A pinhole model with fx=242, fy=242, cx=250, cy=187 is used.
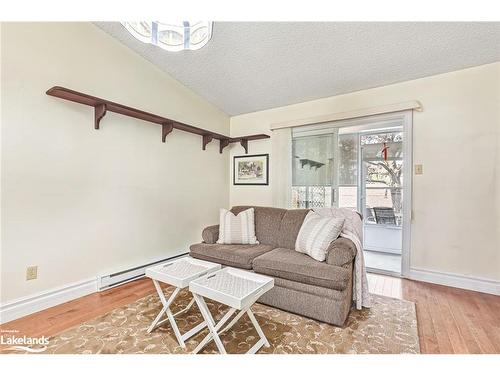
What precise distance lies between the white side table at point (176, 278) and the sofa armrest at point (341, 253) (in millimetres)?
965

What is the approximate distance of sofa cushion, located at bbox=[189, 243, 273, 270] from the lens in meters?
2.44

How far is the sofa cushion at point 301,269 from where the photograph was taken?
1909 millimetres

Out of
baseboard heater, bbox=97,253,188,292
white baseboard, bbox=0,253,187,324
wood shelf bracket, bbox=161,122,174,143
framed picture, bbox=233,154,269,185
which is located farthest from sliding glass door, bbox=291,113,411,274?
white baseboard, bbox=0,253,187,324

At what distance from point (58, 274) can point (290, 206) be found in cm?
293

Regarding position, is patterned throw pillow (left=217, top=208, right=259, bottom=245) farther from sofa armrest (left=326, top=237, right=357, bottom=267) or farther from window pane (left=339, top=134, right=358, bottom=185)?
window pane (left=339, top=134, right=358, bottom=185)

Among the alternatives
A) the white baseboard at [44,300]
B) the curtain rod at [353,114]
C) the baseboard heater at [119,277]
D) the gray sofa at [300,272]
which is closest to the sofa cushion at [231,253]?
the gray sofa at [300,272]

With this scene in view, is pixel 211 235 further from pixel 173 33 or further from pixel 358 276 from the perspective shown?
pixel 173 33

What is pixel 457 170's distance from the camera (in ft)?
8.82

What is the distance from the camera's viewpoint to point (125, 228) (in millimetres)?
2816

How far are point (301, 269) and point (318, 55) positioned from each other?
2218 mm

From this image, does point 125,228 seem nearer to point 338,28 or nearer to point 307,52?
point 307,52

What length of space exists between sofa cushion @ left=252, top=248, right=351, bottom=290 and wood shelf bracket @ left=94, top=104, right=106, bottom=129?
2.12 metres

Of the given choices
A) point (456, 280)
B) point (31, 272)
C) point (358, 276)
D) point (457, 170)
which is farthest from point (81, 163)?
point (456, 280)

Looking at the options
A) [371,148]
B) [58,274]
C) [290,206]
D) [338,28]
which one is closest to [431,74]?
[338,28]
